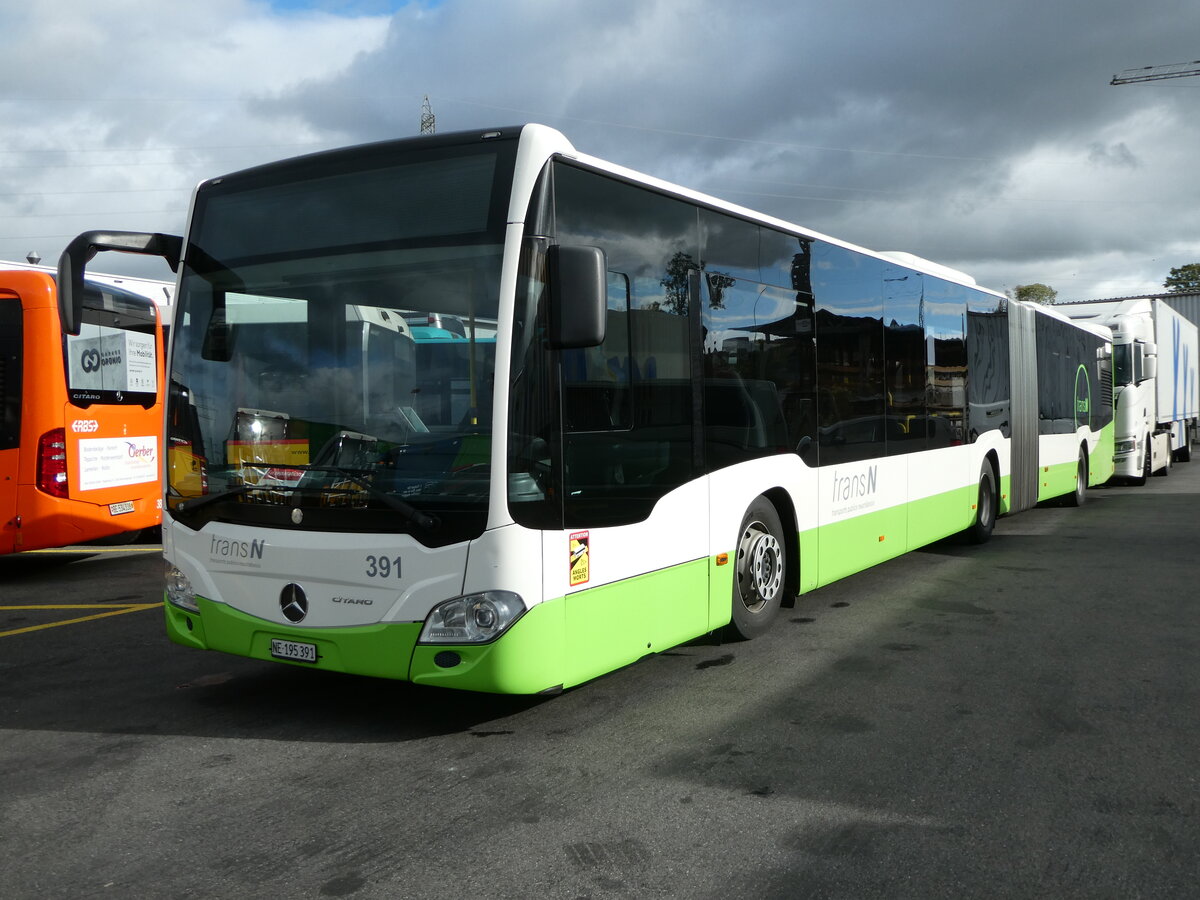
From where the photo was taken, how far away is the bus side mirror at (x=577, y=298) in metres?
4.72

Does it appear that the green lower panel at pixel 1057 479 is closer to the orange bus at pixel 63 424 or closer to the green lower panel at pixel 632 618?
the green lower panel at pixel 632 618

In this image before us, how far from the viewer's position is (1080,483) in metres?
16.8

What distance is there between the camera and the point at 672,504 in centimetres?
580

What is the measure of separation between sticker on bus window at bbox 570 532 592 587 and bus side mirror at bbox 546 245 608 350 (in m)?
0.93

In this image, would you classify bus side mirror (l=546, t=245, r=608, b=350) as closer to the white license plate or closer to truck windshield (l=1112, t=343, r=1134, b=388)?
the white license plate

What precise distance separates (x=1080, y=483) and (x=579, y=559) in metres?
14.1

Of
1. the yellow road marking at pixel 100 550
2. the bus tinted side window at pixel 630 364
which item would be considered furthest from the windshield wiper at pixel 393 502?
the yellow road marking at pixel 100 550

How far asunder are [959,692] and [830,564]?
2093 millimetres

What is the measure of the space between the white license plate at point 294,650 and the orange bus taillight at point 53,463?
21.2 feet

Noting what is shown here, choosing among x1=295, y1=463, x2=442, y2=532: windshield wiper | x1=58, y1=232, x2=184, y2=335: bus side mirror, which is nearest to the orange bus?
x1=58, y1=232, x2=184, y2=335: bus side mirror

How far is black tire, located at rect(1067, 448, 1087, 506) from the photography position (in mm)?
16609

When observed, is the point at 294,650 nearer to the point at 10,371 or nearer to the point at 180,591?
the point at 180,591

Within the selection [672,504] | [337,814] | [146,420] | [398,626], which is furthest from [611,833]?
[146,420]

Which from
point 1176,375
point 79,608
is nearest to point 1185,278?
point 1176,375
